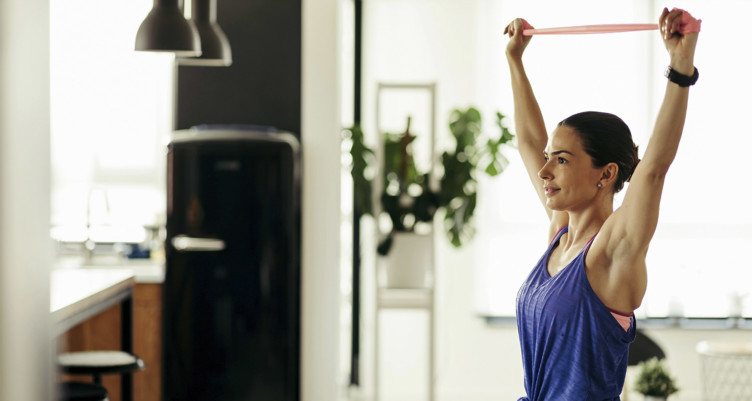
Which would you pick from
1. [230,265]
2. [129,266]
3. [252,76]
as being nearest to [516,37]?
[230,265]

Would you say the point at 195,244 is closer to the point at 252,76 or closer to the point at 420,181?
→ the point at 252,76

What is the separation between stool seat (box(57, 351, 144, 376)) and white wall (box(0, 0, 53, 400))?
7.15 ft

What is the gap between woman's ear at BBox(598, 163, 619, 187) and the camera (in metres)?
1.43

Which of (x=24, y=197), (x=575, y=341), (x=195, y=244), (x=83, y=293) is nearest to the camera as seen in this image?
(x=24, y=197)

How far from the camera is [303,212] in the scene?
4.31 meters

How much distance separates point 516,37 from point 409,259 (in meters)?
3.15

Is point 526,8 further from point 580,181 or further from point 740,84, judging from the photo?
point 580,181

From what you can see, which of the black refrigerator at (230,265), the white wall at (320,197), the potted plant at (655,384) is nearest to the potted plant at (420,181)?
the white wall at (320,197)

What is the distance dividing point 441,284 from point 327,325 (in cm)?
154

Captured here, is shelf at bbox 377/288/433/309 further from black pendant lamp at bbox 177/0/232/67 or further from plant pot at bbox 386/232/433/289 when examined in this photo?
black pendant lamp at bbox 177/0/232/67

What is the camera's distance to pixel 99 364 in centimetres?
306

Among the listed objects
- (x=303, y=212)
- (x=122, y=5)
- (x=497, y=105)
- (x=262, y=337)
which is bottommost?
(x=262, y=337)

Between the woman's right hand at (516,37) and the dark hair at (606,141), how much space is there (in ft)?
0.85

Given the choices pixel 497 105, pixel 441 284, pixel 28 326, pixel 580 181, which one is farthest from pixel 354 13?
pixel 28 326
